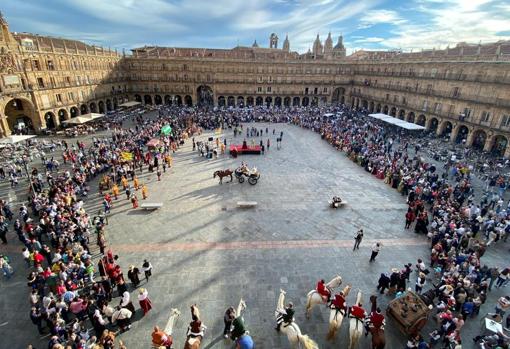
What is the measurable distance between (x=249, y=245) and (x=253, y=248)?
277mm

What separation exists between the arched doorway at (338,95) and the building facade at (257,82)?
22 cm

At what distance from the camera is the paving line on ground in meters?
11.6

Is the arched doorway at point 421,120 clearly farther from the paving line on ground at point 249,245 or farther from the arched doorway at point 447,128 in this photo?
the paving line on ground at point 249,245

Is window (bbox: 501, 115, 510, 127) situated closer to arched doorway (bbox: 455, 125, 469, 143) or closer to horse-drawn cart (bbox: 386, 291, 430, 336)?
arched doorway (bbox: 455, 125, 469, 143)

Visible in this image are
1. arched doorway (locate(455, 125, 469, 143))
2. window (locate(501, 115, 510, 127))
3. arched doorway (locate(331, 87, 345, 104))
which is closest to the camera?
window (locate(501, 115, 510, 127))

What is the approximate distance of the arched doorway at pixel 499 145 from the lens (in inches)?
1081

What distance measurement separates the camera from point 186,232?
12875 mm

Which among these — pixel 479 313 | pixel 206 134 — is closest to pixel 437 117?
pixel 206 134

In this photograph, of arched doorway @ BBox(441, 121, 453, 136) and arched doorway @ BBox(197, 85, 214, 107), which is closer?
arched doorway @ BBox(441, 121, 453, 136)

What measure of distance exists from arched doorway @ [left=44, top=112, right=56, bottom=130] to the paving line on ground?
31346mm

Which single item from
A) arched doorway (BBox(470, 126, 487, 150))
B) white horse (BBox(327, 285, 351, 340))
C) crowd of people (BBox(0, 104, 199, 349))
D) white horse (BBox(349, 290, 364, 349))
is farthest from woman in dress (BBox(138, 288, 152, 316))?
arched doorway (BBox(470, 126, 487, 150))

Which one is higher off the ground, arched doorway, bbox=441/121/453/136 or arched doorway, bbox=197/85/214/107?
arched doorway, bbox=197/85/214/107

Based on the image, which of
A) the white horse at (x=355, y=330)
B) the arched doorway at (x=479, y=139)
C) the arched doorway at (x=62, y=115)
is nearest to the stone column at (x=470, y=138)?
the arched doorway at (x=479, y=139)

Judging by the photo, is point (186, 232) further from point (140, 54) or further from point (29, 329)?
point (140, 54)
